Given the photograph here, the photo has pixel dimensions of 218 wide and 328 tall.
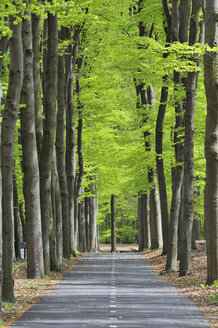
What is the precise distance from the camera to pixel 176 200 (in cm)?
2150

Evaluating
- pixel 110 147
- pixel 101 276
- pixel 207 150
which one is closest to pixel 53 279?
pixel 101 276

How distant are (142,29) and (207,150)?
614 inches

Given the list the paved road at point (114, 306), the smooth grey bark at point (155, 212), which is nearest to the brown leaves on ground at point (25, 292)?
the paved road at point (114, 306)

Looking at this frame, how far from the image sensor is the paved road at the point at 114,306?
10422 mm

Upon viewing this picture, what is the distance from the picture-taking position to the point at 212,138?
1516 cm

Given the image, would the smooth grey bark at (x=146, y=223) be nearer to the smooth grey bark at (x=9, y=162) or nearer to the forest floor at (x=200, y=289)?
the forest floor at (x=200, y=289)

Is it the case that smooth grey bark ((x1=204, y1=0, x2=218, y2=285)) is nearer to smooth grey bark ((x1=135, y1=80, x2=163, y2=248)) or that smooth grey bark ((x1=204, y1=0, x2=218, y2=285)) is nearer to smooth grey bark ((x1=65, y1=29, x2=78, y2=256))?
smooth grey bark ((x1=65, y1=29, x2=78, y2=256))

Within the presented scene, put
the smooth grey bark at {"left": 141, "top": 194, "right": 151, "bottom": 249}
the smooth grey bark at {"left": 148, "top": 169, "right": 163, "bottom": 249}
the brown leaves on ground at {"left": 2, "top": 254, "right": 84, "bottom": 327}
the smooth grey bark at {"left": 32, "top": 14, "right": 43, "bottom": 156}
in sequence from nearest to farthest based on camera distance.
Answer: the brown leaves on ground at {"left": 2, "top": 254, "right": 84, "bottom": 327}
the smooth grey bark at {"left": 32, "top": 14, "right": 43, "bottom": 156}
the smooth grey bark at {"left": 148, "top": 169, "right": 163, "bottom": 249}
the smooth grey bark at {"left": 141, "top": 194, "right": 151, "bottom": 249}

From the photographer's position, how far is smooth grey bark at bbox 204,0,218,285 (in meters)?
14.9

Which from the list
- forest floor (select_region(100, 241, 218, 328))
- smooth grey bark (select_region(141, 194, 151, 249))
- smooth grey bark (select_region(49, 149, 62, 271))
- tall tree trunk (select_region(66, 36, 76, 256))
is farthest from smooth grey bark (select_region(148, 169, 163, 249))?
smooth grey bark (select_region(49, 149, 62, 271))

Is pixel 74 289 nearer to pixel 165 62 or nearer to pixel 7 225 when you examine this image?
pixel 7 225

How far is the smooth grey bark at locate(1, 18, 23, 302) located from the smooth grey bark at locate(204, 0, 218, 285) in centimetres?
503

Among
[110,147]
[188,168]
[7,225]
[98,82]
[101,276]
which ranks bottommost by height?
[101,276]

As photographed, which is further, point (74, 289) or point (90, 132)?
point (90, 132)
